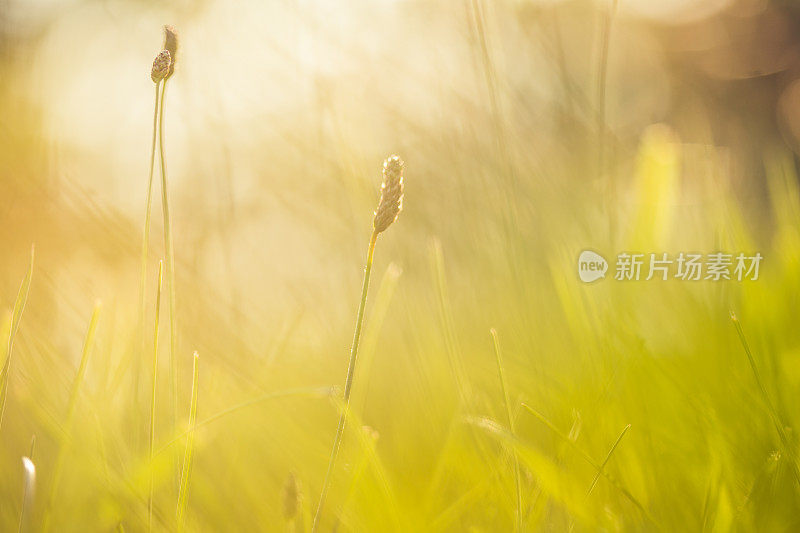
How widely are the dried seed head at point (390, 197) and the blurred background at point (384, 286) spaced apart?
0.12 meters

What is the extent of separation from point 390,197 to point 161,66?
0.73ft

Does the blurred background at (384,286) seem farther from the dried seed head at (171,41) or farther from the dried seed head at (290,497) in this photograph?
the dried seed head at (171,41)

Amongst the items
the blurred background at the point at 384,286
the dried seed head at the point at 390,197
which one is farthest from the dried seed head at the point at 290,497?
the dried seed head at the point at 390,197

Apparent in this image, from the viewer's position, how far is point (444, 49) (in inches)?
53.6

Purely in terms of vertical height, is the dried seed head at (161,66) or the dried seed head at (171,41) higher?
the dried seed head at (171,41)

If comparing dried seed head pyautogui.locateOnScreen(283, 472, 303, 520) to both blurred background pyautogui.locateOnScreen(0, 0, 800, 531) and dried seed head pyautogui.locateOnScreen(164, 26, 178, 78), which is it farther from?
dried seed head pyautogui.locateOnScreen(164, 26, 178, 78)

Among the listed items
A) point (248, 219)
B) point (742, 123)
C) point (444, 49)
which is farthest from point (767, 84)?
point (248, 219)

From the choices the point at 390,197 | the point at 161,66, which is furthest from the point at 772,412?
the point at 161,66

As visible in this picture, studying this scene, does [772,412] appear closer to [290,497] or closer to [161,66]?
[290,497]

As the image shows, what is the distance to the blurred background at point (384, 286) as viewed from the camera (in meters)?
0.50

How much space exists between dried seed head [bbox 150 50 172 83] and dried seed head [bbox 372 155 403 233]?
192 millimetres

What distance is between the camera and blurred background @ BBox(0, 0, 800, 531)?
0.50 metres

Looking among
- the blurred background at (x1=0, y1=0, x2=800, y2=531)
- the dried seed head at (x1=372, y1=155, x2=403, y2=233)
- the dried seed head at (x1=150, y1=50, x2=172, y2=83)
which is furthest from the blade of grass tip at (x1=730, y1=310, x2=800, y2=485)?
the dried seed head at (x1=150, y1=50, x2=172, y2=83)

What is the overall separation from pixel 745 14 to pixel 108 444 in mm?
3966
